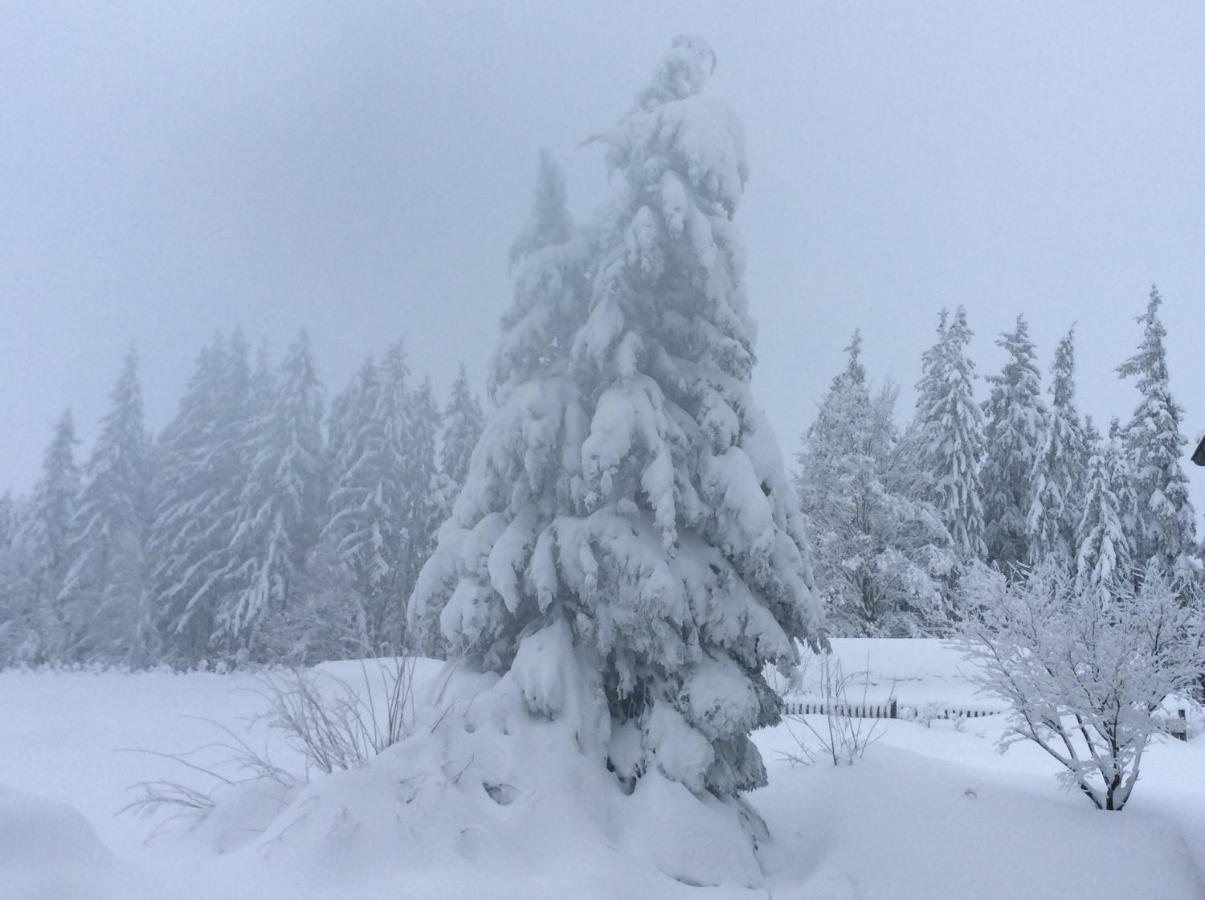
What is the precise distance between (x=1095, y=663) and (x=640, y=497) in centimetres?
580

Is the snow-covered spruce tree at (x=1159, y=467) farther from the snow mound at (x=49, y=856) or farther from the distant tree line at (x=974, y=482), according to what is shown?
the snow mound at (x=49, y=856)

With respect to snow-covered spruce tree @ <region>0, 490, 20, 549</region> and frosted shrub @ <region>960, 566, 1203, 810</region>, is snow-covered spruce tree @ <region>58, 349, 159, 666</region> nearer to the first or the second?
snow-covered spruce tree @ <region>0, 490, 20, 549</region>

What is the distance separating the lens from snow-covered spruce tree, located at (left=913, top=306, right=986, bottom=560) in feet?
111

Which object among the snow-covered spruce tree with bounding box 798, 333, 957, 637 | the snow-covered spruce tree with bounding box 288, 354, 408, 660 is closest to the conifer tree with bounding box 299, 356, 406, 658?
the snow-covered spruce tree with bounding box 288, 354, 408, 660

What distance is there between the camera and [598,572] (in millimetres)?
8836

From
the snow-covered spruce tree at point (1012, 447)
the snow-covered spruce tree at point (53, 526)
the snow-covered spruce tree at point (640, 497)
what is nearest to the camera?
the snow-covered spruce tree at point (640, 497)

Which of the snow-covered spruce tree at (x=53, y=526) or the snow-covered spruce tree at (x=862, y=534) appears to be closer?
the snow-covered spruce tree at (x=862, y=534)

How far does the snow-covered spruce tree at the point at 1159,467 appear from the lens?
27.7m

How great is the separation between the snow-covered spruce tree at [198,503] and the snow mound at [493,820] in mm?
25181

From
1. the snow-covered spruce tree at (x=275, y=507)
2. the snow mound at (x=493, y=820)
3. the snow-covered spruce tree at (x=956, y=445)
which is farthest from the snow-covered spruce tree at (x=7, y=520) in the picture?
the snow mound at (x=493, y=820)

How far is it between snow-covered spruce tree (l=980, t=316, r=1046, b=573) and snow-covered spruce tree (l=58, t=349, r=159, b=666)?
34.2m

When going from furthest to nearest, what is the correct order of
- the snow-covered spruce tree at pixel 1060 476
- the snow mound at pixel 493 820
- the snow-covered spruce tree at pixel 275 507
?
the snow-covered spruce tree at pixel 1060 476
the snow-covered spruce tree at pixel 275 507
the snow mound at pixel 493 820

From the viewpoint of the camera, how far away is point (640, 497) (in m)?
9.56

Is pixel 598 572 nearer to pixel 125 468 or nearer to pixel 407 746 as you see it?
pixel 407 746
